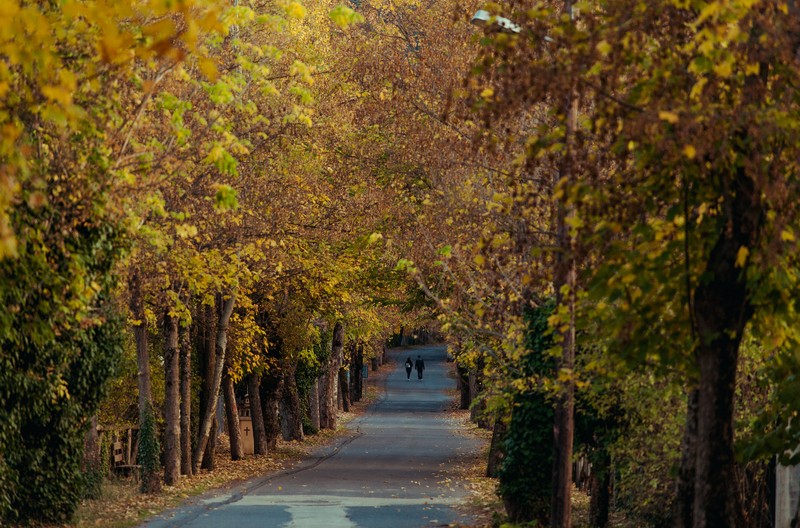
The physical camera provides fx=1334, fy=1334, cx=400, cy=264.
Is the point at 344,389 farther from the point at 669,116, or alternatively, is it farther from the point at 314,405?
the point at 669,116

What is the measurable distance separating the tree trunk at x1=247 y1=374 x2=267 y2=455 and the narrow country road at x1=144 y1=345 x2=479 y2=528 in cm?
160

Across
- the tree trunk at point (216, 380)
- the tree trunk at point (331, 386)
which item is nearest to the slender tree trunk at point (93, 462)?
the tree trunk at point (216, 380)

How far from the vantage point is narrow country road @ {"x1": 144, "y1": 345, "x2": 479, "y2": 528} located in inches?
841

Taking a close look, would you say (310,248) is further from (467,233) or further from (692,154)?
(692,154)

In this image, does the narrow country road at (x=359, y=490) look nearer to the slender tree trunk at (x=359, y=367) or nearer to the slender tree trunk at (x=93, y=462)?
the slender tree trunk at (x=93, y=462)

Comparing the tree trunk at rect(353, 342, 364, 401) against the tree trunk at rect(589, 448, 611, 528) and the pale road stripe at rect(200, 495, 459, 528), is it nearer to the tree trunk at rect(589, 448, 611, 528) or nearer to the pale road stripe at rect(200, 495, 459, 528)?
the pale road stripe at rect(200, 495, 459, 528)

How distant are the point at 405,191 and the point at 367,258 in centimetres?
372

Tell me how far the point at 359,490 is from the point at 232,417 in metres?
9.37

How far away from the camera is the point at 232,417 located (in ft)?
119

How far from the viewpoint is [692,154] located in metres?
7.63

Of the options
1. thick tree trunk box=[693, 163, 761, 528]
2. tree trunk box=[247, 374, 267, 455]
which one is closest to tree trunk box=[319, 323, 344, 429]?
tree trunk box=[247, 374, 267, 455]

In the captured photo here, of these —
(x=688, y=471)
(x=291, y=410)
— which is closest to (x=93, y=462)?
(x=688, y=471)

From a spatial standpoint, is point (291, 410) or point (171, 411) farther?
point (291, 410)

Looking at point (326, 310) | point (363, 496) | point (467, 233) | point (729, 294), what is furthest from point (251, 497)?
point (729, 294)
